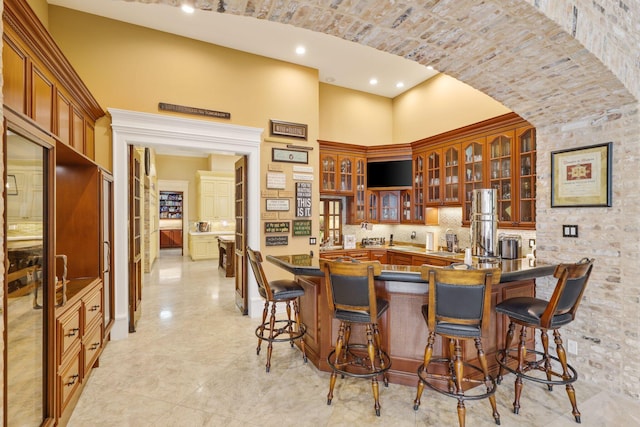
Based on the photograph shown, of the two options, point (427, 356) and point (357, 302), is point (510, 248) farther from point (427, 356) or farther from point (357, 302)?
point (357, 302)

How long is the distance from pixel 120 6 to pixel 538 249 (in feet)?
17.6

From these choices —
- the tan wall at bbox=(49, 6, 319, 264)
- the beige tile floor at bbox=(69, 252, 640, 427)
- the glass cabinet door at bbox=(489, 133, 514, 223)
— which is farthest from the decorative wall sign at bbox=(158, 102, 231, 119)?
the glass cabinet door at bbox=(489, 133, 514, 223)

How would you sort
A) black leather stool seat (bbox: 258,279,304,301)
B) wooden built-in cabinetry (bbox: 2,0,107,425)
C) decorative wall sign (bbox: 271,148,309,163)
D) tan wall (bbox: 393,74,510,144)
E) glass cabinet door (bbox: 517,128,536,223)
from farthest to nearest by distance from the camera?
tan wall (bbox: 393,74,510,144)
decorative wall sign (bbox: 271,148,309,163)
glass cabinet door (bbox: 517,128,536,223)
black leather stool seat (bbox: 258,279,304,301)
wooden built-in cabinetry (bbox: 2,0,107,425)

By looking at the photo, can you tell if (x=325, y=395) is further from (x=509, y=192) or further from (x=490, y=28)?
(x=509, y=192)

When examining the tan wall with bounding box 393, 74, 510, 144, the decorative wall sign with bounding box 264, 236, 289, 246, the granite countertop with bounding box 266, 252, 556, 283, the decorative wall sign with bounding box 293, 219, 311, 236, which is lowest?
the granite countertop with bounding box 266, 252, 556, 283

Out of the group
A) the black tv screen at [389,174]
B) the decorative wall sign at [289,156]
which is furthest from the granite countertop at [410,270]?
the black tv screen at [389,174]

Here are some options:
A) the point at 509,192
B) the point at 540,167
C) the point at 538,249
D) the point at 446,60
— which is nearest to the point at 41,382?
the point at 446,60

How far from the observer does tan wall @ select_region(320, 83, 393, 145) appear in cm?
618

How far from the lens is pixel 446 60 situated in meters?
2.25

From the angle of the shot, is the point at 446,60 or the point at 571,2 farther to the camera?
the point at 446,60

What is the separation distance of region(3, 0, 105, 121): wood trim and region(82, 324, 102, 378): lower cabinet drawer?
89.1 inches

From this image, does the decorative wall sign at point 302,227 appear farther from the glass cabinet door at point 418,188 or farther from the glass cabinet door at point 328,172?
the glass cabinet door at point 418,188

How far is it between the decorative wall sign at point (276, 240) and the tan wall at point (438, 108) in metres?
3.38

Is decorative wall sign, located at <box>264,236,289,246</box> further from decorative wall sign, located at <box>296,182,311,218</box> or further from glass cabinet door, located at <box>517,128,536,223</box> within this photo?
glass cabinet door, located at <box>517,128,536,223</box>
